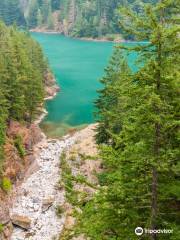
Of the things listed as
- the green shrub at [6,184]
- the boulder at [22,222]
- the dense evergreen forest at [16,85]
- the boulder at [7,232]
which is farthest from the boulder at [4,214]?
the dense evergreen forest at [16,85]

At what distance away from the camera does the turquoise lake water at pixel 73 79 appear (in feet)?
235

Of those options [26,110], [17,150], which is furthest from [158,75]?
[26,110]

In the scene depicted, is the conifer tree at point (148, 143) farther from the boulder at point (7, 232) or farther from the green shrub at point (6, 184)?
the green shrub at point (6, 184)

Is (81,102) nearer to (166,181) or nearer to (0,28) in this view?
(0,28)

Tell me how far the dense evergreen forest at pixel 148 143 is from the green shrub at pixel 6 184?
25408 millimetres

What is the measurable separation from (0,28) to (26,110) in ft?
85.3

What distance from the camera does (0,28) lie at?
7450 cm

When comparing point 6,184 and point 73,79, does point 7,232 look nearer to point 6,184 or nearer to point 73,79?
point 6,184

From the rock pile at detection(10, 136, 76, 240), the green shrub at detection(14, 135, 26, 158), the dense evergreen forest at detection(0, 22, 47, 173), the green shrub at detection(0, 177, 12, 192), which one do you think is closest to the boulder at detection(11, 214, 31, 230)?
the rock pile at detection(10, 136, 76, 240)

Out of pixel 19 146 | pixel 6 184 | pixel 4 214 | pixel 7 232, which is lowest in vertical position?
pixel 7 232

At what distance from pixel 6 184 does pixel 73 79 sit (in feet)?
218

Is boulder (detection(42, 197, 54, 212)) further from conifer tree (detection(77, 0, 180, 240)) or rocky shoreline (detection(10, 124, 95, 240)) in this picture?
conifer tree (detection(77, 0, 180, 240))

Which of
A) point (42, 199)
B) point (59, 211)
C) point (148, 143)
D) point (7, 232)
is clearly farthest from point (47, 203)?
point (148, 143)

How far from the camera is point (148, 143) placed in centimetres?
1377
